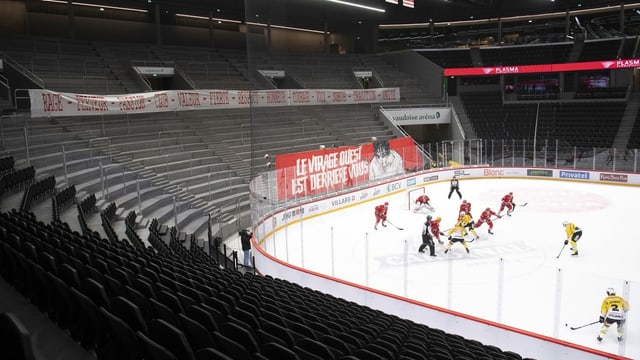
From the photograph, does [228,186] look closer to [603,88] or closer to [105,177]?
[105,177]

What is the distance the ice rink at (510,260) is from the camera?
10086 millimetres

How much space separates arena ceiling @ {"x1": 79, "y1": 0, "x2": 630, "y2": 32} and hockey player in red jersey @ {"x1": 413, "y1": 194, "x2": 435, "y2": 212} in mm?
13560

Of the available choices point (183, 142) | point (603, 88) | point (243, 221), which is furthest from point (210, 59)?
point (603, 88)

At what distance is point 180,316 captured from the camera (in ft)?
10.2

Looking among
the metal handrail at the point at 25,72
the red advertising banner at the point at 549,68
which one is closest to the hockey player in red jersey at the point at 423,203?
the metal handrail at the point at 25,72

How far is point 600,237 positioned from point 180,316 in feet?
53.6

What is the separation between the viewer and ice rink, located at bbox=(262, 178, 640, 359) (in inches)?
397

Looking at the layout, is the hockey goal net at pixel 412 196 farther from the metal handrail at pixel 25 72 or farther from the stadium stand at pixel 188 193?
the metal handrail at pixel 25 72

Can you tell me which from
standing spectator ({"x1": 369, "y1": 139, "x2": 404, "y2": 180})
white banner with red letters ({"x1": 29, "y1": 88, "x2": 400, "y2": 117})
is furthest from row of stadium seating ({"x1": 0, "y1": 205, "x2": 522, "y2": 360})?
standing spectator ({"x1": 369, "y1": 139, "x2": 404, "y2": 180})

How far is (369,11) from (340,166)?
18.4 meters

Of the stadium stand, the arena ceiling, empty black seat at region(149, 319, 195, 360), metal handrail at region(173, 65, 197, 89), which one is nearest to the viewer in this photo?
empty black seat at region(149, 319, 195, 360)

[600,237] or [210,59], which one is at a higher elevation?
[210,59]

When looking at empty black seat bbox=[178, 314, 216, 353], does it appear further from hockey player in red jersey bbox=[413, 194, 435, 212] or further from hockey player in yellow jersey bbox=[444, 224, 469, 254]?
hockey player in red jersey bbox=[413, 194, 435, 212]

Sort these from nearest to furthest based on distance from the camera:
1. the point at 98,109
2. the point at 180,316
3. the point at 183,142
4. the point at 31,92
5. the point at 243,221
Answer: the point at 180,316, the point at 31,92, the point at 98,109, the point at 243,221, the point at 183,142
